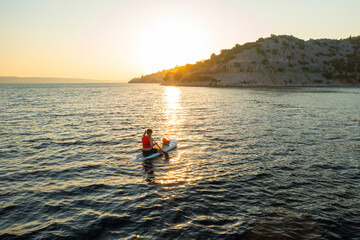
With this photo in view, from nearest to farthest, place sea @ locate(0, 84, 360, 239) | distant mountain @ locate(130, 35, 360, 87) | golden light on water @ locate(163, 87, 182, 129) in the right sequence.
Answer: sea @ locate(0, 84, 360, 239)
golden light on water @ locate(163, 87, 182, 129)
distant mountain @ locate(130, 35, 360, 87)

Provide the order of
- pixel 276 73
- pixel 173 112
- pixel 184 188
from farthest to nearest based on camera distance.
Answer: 1. pixel 276 73
2. pixel 173 112
3. pixel 184 188

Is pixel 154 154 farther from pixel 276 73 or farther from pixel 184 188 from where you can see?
pixel 276 73

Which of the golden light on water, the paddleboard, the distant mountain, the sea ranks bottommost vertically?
the sea

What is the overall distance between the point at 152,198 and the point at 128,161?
6477 mm

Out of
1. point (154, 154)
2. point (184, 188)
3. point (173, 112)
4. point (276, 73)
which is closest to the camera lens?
point (184, 188)

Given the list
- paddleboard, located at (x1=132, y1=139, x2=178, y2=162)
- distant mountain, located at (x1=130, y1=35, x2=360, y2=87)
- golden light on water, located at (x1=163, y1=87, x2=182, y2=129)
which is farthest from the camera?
distant mountain, located at (x1=130, y1=35, x2=360, y2=87)

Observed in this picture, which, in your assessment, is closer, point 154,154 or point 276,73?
point 154,154

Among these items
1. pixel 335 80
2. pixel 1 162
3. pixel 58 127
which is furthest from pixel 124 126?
pixel 335 80

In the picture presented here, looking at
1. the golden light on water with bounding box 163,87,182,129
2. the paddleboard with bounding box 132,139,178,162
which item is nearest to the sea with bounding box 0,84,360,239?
the paddleboard with bounding box 132,139,178,162

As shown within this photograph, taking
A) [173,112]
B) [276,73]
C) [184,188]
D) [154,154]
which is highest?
[276,73]

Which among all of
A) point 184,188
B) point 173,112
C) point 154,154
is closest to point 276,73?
point 173,112

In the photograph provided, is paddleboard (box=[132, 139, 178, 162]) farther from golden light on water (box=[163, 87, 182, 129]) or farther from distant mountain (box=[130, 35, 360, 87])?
distant mountain (box=[130, 35, 360, 87])

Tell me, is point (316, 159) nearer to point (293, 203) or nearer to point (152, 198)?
point (293, 203)

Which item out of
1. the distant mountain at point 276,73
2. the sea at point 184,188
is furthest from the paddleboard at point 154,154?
the distant mountain at point 276,73
